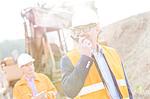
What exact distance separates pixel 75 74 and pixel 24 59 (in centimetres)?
75

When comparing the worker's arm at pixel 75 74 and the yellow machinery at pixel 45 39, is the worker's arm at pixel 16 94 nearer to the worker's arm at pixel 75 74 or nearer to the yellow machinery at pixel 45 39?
the yellow machinery at pixel 45 39

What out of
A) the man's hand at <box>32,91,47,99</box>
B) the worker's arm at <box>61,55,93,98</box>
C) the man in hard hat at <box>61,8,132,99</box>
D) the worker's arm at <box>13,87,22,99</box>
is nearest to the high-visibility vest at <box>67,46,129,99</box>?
the man in hard hat at <box>61,8,132,99</box>

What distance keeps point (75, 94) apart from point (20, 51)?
74 centimetres

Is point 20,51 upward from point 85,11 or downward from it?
downward

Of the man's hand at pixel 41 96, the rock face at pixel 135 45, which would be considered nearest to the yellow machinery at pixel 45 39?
the man's hand at pixel 41 96

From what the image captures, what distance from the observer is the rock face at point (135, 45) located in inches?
81.5

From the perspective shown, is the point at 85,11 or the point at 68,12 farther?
the point at 68,12

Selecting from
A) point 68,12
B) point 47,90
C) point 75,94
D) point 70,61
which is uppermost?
point 68,12

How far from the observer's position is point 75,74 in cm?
133

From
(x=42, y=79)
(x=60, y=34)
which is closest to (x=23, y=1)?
(x=60, y=34)

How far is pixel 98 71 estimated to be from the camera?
161 centimetres

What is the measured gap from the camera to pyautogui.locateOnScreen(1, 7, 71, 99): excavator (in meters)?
2.06

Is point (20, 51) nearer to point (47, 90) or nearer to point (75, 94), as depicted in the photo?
point (47, 90)

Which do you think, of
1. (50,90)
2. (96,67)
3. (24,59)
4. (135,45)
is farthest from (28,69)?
(135,45)
